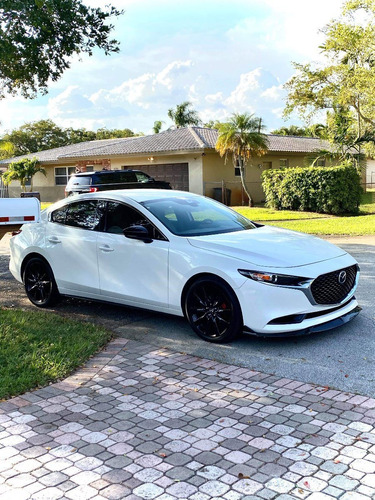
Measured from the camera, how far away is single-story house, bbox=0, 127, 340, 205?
28.0 meters

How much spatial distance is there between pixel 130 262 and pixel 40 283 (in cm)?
174

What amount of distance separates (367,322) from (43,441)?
4069mm

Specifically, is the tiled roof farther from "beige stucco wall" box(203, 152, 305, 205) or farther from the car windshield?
the car windshield

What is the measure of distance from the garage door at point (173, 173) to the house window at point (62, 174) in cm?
767

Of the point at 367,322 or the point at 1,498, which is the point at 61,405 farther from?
the point at 367,322

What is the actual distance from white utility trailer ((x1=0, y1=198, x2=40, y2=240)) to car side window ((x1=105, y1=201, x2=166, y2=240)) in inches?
43.3

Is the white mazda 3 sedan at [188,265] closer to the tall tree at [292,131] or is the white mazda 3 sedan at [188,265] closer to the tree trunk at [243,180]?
the tree trunk at [243,180]

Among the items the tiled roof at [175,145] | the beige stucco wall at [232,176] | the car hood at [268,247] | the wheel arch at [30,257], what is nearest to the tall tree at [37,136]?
the tiled roof at [175,145]

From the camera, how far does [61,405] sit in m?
4.38

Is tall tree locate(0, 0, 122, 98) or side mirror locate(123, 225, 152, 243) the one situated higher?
tall tree locate(0, 0, 122, 98)

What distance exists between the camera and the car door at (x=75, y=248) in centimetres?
679

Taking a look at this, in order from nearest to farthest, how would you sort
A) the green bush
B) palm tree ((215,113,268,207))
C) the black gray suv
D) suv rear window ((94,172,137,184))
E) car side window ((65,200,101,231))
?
car side window ((65,200,101,231))
the black gray suv
suv rear window ((94,172,137,184))
the green bush
palm tree ((215,113,268,207))

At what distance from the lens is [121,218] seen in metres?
6.68

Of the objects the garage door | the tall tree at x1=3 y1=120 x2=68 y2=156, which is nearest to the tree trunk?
the garage door
